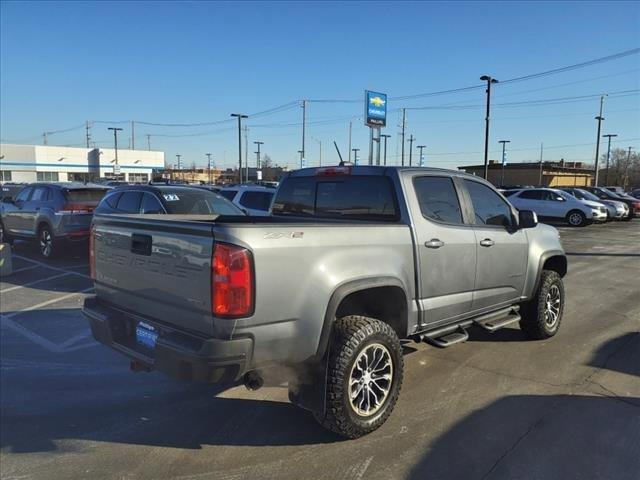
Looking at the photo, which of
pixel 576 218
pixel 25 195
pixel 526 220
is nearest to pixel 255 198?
pixel 25 195

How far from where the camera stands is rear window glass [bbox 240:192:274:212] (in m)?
12.4

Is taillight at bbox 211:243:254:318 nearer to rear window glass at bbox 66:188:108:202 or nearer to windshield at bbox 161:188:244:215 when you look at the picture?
windshield at bbox 161:188:244:215

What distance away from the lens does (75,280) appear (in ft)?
30.5

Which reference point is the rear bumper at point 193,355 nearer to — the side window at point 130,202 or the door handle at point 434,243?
the door handle at point 434,243

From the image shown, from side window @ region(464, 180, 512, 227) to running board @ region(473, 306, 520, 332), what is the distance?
2.95 ft

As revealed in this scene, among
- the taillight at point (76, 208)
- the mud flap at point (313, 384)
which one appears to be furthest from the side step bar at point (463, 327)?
the taillight at point (76, 208)

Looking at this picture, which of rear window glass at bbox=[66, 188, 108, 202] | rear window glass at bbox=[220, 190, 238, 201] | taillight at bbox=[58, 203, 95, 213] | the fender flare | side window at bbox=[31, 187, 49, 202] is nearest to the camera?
the fender flare

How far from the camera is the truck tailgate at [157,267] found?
9.95 feet

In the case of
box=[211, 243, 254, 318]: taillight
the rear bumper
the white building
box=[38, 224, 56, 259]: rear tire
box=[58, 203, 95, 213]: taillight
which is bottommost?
box=[38, 224, 56, 259]: rear tire

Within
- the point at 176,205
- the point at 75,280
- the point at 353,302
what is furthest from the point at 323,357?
the point at 75,280

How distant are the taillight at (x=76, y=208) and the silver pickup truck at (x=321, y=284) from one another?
781 centimetres

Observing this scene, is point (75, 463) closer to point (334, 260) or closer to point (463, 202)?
point (334, 260)

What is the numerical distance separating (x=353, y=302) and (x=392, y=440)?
101cm

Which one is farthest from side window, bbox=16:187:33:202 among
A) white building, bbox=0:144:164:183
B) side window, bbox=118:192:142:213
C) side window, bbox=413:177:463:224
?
white building, bbox=0:144:164:183
